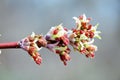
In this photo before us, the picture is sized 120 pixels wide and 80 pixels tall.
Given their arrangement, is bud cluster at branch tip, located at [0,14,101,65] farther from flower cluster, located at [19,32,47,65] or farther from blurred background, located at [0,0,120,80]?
blurred background, located at [0,0,120,80]

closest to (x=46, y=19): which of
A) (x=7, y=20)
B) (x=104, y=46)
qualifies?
(x=7, y=20)

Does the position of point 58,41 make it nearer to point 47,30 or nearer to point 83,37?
point 83,37

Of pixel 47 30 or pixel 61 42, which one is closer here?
pixel 61 42

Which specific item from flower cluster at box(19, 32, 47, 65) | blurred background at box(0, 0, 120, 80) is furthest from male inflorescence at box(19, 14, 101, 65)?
blurred background at box(0, 0, 120, 80)

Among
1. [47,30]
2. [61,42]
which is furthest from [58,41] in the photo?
[47,30]
